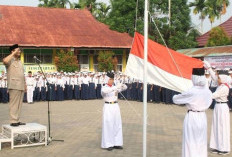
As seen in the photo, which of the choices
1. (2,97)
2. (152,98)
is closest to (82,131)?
(152,98)

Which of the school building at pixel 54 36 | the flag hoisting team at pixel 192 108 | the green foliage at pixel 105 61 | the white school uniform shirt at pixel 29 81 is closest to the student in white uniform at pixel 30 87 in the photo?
the white school uniform shirt at pixel 29 81

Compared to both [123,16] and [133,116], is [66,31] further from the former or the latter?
[133,116]

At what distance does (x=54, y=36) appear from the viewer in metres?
29.0

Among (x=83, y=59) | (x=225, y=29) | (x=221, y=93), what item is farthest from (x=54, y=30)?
(x=221, y=93)

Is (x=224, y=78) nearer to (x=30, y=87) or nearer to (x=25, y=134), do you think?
(x=25, y=134)

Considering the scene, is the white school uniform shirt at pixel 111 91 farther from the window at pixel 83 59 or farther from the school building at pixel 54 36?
the window at pixel 83 59

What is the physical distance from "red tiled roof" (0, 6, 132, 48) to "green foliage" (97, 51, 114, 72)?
0.91 m

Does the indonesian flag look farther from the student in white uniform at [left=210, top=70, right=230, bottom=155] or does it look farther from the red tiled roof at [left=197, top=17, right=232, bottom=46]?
the red tiled roof at [left=197, top=17, right=232, bottom=46]

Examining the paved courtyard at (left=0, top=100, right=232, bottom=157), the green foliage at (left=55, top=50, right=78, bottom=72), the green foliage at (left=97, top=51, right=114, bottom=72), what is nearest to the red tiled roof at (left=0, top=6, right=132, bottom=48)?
the green foliage at (left=97, top=51, right=114, bottom=72)

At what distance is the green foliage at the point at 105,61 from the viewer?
1126 inches

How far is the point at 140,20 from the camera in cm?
3186

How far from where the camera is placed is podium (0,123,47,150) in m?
8.96

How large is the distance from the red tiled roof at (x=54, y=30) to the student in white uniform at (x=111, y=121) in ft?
61.4

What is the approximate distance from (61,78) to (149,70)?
16.0 m
